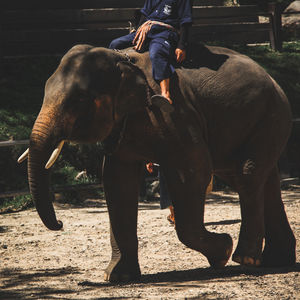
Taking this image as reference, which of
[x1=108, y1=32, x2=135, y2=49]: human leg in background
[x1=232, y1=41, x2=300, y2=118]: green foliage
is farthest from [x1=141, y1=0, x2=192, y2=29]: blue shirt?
[x1=232, y1=41, x2=300, y2=118]: green foliage

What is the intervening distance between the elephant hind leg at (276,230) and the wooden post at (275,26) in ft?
36.7

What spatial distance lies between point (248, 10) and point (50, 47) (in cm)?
516

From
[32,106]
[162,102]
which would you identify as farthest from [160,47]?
[32,106]

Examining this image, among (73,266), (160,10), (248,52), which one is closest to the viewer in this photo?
(160,10)

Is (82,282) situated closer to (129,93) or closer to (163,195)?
(129,93)

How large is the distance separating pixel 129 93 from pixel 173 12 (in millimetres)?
967

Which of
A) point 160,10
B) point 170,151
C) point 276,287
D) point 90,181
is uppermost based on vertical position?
point 160,10

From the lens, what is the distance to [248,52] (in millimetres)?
16469

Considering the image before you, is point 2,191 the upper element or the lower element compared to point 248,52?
lower

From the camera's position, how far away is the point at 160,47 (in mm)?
5586

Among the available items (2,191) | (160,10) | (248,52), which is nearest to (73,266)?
(160,10)

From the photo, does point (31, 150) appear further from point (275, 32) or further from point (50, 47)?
point (275, 32)

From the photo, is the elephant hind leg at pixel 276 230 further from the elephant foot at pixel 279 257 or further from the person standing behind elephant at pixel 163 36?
the person standing behind elephant at pixel 163 36

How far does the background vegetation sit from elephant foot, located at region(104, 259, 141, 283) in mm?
5147
